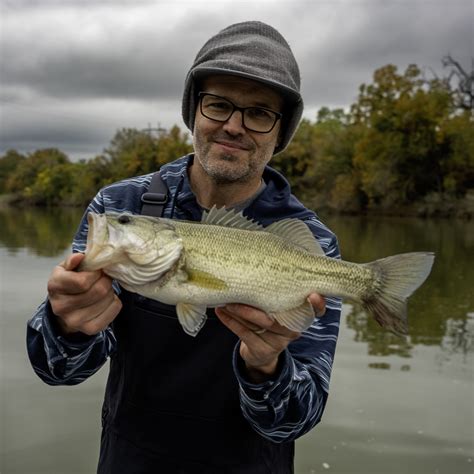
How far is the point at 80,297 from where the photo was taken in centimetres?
220

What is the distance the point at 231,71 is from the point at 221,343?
1.53 m

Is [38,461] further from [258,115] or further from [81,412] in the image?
[258,115]

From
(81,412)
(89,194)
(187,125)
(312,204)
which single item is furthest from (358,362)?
(89,194)

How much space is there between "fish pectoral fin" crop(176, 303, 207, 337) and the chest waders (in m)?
0.38

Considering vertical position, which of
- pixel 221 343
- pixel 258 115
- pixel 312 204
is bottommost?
pixel 221 343

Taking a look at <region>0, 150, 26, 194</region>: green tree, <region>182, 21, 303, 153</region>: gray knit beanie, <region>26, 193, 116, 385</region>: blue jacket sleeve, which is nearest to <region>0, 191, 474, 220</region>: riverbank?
<region>182, 21, 303, 153</region>: gray knit beanie

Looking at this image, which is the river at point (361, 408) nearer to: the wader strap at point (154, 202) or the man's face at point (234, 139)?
the wader strap at point (154, 202)

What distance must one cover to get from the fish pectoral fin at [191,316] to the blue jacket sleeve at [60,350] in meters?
0.46

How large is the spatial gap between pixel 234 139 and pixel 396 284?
123 cm

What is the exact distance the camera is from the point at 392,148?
43.5m

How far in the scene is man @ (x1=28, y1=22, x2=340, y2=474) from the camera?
245 centimetres

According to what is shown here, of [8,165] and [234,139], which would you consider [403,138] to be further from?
[8,165]

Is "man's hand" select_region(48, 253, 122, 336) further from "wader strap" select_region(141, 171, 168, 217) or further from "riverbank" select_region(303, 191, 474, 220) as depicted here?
"riverbank" select_region(303, 191, 474, 220)

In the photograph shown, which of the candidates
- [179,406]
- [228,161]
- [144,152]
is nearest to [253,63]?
[228,161]
